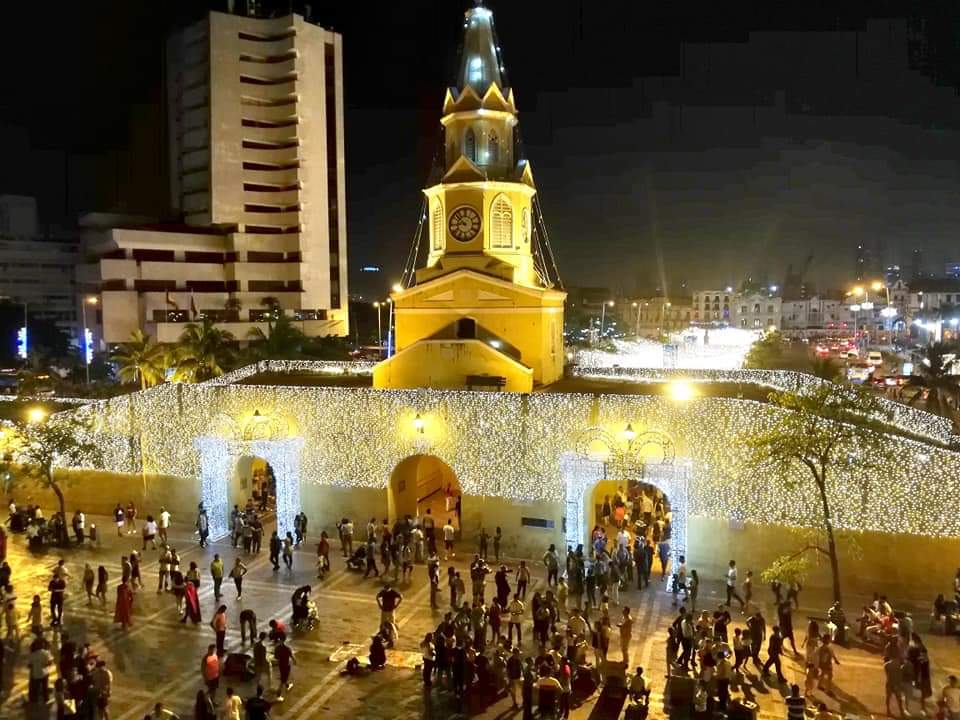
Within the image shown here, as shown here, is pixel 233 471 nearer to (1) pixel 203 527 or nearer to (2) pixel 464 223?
(1) pixel 203 527

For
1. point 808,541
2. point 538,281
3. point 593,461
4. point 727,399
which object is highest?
point 538,281

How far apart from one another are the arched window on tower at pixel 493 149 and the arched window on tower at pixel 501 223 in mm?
1592

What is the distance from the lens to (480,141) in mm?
31500

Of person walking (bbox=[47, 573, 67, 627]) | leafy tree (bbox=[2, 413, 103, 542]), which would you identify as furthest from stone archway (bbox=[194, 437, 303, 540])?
person walking (bbox=[47, 573, 67, 627])

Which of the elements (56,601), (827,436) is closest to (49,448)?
(56,601)

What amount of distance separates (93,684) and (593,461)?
14000mm

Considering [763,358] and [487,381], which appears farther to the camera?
[763,358]

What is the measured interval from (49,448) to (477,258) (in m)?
16.6

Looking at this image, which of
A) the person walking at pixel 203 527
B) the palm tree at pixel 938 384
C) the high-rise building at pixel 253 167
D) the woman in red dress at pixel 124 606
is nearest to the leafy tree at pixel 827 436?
the palm tree at pixel 938 384

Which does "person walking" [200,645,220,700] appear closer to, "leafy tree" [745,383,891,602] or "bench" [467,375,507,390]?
"leafy tree" [745,383,891,602]

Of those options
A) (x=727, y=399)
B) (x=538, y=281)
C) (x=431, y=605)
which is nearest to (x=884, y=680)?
(x=727, y=399)

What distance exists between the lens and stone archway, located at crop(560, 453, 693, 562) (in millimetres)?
22266

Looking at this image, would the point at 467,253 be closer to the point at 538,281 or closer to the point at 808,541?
the point at 538,281

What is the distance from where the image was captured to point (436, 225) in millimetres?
32406
